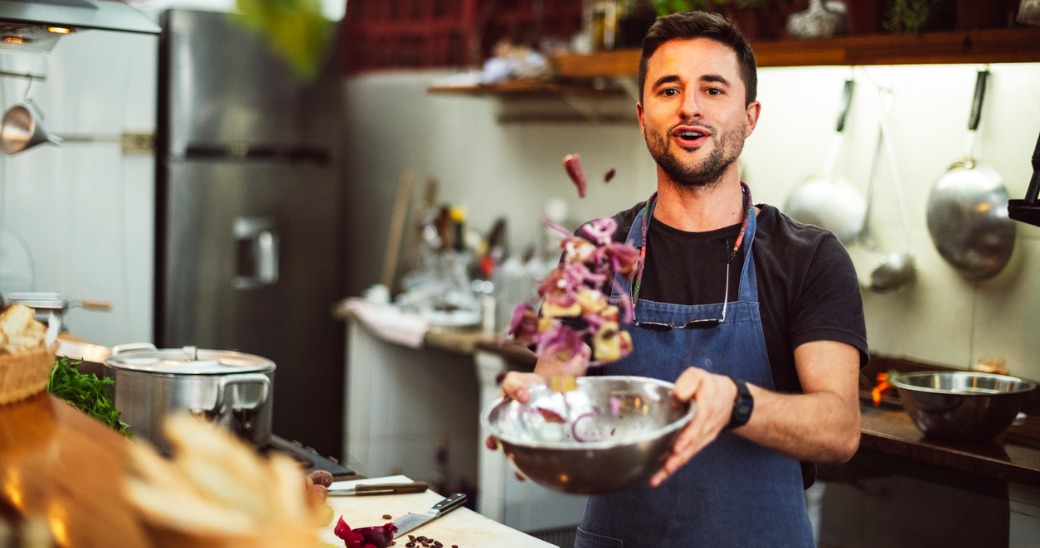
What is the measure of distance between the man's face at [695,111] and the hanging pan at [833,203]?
5.12 feet

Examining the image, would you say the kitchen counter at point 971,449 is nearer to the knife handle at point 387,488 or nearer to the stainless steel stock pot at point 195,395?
the knife handle at point 387,488

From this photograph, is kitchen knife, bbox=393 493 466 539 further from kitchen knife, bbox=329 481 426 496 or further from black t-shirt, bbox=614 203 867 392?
black t-shirt, bbox=614 203 867 392

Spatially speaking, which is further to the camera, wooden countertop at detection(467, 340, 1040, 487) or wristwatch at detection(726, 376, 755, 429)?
wooden countertop at detection(467, 340, 1040, 487)

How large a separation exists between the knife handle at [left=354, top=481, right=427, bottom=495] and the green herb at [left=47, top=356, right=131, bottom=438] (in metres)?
0.47

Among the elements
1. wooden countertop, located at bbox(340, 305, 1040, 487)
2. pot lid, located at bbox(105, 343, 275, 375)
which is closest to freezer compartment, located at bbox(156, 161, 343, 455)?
pot lid, located at bbox(105, 343, 275, 375)

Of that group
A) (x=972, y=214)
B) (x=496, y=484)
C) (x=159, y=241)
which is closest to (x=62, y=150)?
(x=159, y=241)

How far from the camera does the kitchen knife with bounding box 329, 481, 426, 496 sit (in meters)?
2.31

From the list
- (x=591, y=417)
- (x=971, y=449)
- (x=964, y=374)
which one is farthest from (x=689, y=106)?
(x=964, y=374)

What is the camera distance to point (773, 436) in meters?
1.71

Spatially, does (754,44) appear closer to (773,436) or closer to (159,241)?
(773,436)

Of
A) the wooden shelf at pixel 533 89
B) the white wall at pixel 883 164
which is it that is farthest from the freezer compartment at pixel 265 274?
the wooden shelf at pixel 533 89

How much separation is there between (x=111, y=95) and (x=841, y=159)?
10.8ft

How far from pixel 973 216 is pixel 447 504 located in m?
1.79

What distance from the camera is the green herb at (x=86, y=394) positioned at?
2146 millimetres
